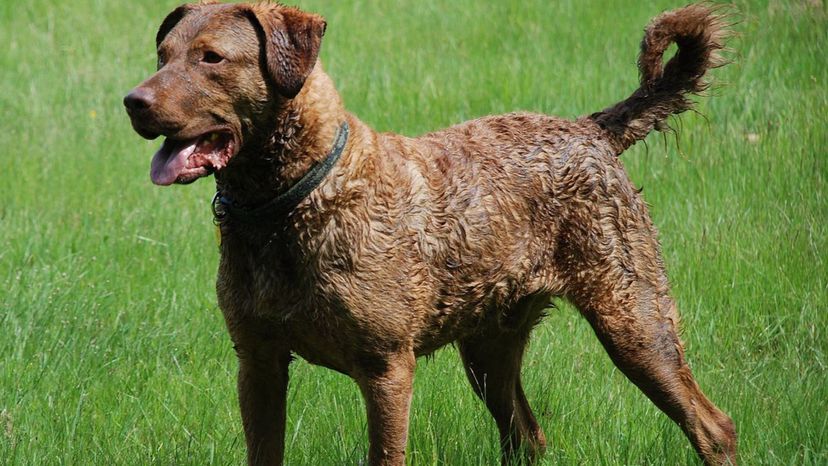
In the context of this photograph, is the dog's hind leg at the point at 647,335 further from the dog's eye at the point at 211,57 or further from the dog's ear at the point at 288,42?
the dog's eye at the point at 211,57

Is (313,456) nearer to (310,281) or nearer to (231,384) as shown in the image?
(231,384)

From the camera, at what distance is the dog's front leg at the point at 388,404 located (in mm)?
4418

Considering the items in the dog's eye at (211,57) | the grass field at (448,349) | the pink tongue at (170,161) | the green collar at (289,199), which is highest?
the dog's eye at (211,57)

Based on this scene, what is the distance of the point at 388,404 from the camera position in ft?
14.5

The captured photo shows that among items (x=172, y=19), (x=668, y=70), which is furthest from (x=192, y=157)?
(x=668, y=70)

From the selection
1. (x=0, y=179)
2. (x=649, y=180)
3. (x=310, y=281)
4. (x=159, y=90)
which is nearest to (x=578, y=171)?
(x=310, y=281)

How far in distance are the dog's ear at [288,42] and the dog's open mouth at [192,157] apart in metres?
0.28

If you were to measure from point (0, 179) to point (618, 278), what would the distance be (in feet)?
17.6

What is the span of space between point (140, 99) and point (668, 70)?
2.62 m

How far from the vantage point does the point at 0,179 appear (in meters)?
8.69

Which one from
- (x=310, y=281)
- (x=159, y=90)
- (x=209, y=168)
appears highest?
(x=159, y=90)

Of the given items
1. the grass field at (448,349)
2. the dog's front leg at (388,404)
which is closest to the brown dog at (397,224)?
the dog's front leg at (388,404)

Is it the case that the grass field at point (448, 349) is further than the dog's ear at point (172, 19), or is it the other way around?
the grass field at point (448, 349)

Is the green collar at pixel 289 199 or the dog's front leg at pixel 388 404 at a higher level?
the green collar at pixel 289 199
